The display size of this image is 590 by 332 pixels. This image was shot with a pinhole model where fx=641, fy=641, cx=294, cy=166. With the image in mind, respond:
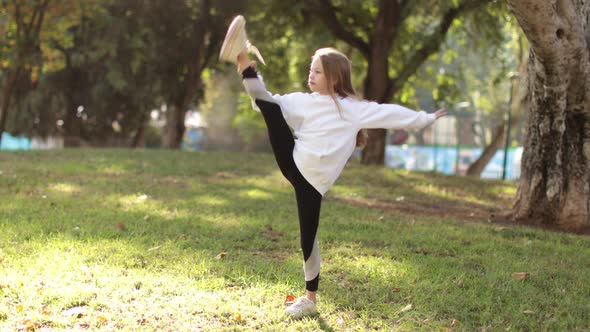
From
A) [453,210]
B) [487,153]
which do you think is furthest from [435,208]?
[487,153]

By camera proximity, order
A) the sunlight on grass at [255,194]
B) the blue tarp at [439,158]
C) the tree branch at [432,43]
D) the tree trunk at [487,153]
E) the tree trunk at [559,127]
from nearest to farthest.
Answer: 1. the tree trunk at [559,127]
2. the sunlight on grass at [255,194]
3. the tree branch at [432,43]
4. the tree trunk at [487,153]
5. the blue tarp at [439,158]

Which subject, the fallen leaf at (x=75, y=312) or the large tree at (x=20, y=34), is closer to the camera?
the fallen leaf at (x=75, y=312)

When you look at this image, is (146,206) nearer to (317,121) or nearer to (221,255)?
(221,255)

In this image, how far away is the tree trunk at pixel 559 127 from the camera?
7.10 meters

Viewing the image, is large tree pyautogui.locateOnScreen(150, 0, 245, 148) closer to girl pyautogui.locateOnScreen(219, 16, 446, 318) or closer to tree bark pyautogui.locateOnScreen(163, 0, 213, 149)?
tree bark pyautogui.locateOnScreen(163, 0, 213, 149)

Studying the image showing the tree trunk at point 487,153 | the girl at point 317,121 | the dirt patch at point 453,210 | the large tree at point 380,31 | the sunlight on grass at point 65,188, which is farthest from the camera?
the tree trunk at point 487,153

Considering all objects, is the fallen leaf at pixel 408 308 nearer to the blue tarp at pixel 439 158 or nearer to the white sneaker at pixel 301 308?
the white sneaker at pixel 301 308

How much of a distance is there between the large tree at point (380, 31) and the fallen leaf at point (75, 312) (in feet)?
43.6

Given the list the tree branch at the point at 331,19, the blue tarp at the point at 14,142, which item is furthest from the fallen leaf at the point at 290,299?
the blue tarp at the point at 14,142

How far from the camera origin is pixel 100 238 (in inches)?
245

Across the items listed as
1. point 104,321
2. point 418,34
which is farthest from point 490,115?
point 104,321

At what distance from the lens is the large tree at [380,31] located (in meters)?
16.6

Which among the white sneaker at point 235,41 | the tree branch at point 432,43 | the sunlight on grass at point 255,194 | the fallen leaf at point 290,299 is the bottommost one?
the fallen leaf at point 290,299

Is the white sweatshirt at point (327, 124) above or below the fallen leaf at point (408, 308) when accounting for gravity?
above
